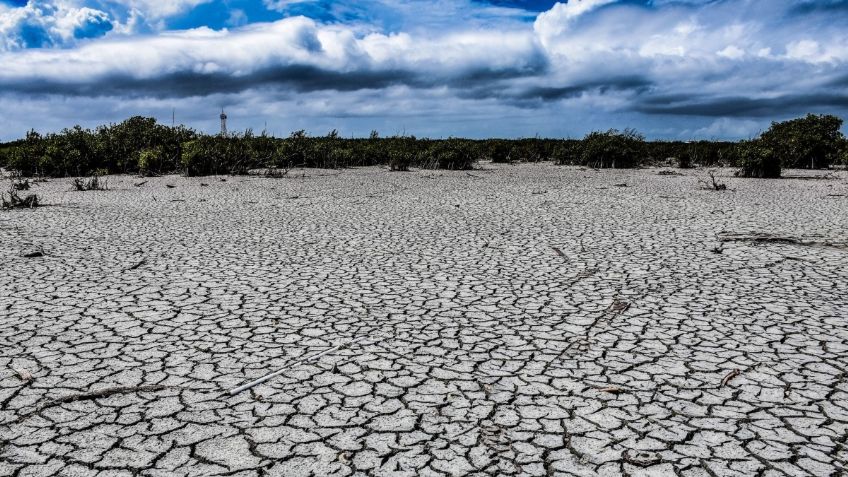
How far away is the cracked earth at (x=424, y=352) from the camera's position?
274cm

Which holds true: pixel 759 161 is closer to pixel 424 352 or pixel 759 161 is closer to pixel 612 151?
pixel 612 151

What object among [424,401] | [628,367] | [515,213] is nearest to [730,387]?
[628,367]

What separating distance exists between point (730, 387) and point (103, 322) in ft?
13.2

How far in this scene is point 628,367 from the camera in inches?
147

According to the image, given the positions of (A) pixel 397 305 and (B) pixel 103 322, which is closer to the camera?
(B) pixel 103 322

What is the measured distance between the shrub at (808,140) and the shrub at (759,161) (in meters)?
2.99

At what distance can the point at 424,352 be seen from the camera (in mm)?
3977

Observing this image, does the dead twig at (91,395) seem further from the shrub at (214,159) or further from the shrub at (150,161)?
the shrub at (150,161)

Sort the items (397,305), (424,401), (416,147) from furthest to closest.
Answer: (416,147), (397,305), (424,401)

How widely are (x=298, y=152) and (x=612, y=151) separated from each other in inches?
501

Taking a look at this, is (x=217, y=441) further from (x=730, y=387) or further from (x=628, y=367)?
(x=730, y=387)

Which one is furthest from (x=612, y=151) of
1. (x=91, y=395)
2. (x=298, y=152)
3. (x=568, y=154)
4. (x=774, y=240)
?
(x=91, y=395)

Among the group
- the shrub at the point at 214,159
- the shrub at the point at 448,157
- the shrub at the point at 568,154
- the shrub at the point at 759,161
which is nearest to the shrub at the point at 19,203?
the shrub at the point at 214,159

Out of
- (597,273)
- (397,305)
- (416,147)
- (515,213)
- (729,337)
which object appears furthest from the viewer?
(416,147)
